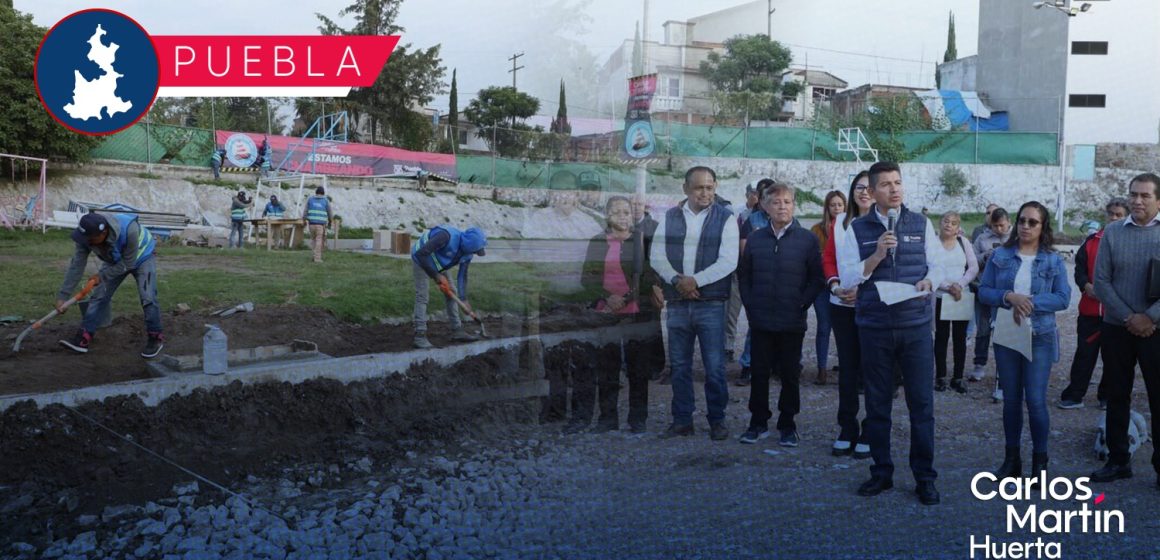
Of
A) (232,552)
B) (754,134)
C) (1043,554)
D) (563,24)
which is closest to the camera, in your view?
(1043,554)

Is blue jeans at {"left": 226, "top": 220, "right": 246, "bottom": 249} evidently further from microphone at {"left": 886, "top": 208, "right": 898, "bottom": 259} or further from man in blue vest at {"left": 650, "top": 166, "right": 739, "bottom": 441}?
microphone at {"left": 886, "top": 208, "right": 898, "bottom": 259}

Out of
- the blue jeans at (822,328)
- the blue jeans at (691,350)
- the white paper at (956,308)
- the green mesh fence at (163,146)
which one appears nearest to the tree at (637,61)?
the blue jeans at (691,350)

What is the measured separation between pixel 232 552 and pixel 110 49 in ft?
15.3

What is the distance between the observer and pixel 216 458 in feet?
15.1

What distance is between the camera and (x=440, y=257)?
6.52 meters

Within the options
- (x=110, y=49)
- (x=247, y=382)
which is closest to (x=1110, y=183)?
(x=247, y=382)

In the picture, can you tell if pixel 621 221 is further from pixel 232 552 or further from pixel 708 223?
pixel 232 552

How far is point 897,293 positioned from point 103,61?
5.85 meters

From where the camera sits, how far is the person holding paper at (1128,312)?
3818 mm

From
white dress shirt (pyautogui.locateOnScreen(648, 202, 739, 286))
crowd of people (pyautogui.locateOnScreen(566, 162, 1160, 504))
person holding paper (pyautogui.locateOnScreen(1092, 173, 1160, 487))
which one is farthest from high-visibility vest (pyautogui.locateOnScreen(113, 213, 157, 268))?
person holding paper (pyautogui.locateOnScreen(1092, 173, 1160, 487))

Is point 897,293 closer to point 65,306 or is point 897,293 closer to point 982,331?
point 982,331

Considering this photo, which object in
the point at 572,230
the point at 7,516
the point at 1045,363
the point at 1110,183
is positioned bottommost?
the point at 7,516

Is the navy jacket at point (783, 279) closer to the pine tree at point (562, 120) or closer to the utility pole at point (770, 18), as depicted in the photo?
the utility pole at point (770, 18)

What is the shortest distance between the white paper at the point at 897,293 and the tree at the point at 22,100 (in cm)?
753
